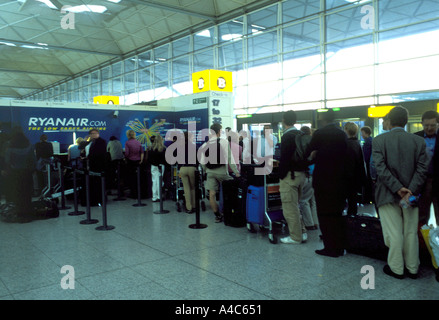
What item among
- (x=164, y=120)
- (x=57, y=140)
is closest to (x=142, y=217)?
(x=57, y=140)

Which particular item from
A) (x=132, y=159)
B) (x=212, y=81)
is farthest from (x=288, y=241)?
(x=212, y=81)

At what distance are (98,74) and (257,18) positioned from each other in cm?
1370

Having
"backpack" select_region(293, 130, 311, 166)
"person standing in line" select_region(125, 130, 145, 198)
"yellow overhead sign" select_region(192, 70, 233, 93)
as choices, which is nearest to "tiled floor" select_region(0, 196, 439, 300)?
"backpack" select_region(293, 130, 311, 166)

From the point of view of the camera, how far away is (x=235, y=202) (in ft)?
18.5

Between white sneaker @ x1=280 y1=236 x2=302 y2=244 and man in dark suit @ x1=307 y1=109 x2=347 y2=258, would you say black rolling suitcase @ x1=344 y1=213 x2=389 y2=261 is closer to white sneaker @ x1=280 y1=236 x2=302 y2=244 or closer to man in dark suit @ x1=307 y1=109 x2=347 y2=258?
man in dark suit @ x1=307 y1=109 x2=347 y2=258

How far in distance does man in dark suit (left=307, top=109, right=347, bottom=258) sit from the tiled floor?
9.6 inches

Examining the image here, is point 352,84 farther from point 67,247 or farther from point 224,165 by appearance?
point 67,247

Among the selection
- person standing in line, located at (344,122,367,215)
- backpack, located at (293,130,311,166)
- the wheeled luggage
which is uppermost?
backpack, located at (293,130,311,166)

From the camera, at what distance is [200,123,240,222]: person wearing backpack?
18.8 feet

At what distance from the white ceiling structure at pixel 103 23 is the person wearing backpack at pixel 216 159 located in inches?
392

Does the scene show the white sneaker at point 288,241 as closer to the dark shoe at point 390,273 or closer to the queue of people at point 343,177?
the queue of people at point 343,177

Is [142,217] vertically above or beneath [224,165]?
beneath

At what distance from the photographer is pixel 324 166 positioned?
4125mm

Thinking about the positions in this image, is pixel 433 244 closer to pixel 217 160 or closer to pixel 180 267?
pixel 180 267
